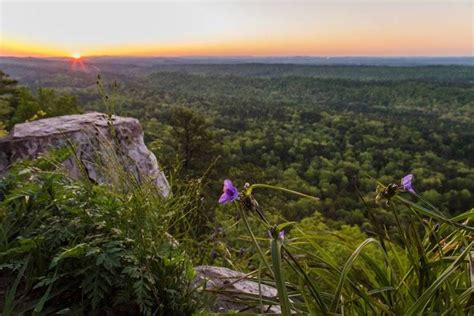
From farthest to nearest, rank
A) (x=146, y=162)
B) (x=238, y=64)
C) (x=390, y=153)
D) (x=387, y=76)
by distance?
(x=238, y=64) → (x=387, y=76) → (x=390, y=153) → (x=146, y=162)

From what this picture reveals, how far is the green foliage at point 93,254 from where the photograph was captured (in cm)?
138

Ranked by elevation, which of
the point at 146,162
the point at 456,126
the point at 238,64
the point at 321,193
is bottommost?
the point at 321,193

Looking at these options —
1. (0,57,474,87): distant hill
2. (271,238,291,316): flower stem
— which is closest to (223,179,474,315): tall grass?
(271,238,291,316): flower stem

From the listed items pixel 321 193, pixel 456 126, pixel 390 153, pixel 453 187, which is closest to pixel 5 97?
pixel 321 193

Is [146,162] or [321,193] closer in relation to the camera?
[146,162]

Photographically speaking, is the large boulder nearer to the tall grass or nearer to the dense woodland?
the dense woodland

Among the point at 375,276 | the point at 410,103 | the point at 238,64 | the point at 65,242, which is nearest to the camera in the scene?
the point at 375,276

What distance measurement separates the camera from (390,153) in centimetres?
4500

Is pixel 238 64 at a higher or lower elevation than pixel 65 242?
higher

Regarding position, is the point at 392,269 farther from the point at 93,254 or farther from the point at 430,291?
the point at 93,254

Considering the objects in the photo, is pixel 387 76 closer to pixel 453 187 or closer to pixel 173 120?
pixel 453 187

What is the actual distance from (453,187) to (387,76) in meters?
53.7

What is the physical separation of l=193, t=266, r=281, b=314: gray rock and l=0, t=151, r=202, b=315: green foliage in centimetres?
12

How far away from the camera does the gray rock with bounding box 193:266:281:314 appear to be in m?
1.39
